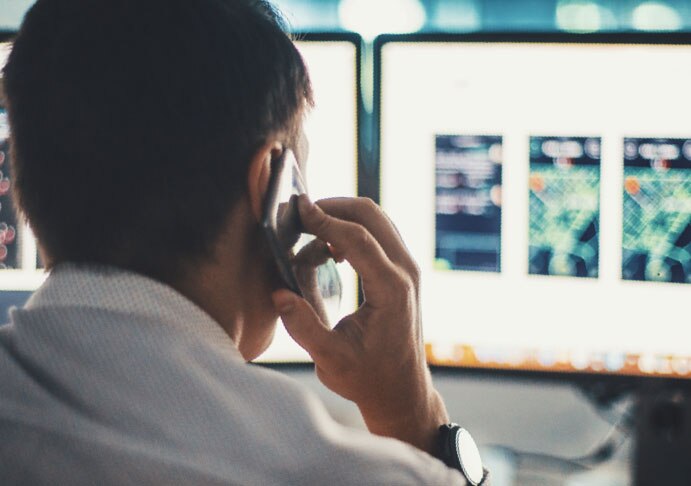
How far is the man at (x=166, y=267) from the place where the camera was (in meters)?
0.40

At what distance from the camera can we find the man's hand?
2.04 feet

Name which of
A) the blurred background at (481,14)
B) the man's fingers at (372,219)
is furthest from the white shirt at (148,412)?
the blurred background at (481,14)

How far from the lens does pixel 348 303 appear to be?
102 cm

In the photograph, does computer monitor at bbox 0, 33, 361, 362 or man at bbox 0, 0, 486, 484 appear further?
computer monitor at bbox 0, 33, 361, 362

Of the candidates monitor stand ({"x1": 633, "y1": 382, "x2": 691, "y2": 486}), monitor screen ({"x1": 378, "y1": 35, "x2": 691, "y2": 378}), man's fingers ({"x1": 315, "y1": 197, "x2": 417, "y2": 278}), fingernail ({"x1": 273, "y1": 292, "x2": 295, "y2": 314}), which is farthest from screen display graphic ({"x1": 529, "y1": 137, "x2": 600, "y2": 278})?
fingernail ({"x1": 273, "y1": 292, "x2": 295, "y2": 314})

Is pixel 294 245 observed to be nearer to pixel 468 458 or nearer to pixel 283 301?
pixel 283 301

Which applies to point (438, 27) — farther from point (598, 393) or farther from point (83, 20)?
point (83, 20)

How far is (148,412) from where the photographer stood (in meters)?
0.40

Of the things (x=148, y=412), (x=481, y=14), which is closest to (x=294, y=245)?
(x=148, y=412)

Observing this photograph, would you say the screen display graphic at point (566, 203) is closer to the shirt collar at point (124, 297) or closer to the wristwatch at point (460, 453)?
the wristwatch at point (460, 453)

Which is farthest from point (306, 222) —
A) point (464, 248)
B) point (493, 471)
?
point (493, 471)

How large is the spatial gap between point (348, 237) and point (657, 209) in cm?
48

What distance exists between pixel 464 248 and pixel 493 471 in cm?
29

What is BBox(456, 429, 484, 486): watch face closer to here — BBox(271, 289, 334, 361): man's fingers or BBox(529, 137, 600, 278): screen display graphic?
BBox(271, 289, 334, 361): man's fingers
